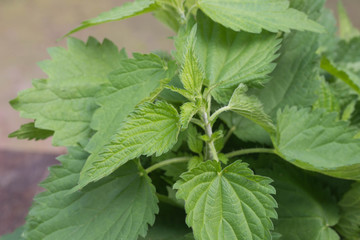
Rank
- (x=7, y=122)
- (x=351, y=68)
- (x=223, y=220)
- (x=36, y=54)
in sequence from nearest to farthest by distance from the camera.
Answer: (x=223, y=220), (x=351, y=68), (x=7, y=122), (x=36, y=54)

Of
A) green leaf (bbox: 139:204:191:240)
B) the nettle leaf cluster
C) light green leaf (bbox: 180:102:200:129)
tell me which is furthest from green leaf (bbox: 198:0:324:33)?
green leaf (bbox: 139:204:191:240)

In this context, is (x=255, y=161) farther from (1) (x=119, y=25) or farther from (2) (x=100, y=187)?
(1) (x=119, y=25)

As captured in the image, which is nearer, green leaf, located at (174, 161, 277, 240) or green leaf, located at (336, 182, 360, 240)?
green leaf, located at (174, 161, 277, 240)

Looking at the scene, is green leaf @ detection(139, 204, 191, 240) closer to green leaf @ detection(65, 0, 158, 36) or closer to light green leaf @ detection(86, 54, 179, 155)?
light green leaf @ detection(86, 54, 179, 155)

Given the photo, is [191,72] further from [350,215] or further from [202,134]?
[350,215]

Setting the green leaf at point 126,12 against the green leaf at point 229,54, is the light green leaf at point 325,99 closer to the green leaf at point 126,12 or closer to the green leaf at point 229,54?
the green leaf at point 229,54

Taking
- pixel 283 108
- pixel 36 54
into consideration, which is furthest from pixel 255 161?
pixel 36 54
